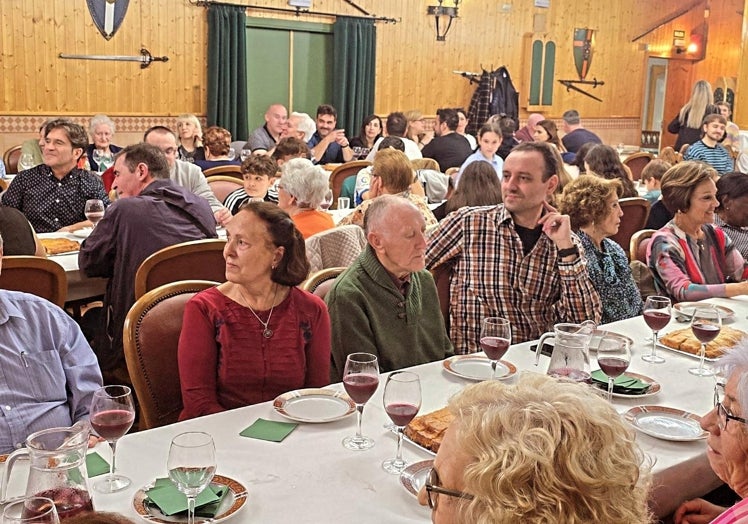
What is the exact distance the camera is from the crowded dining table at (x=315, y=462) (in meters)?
1.67

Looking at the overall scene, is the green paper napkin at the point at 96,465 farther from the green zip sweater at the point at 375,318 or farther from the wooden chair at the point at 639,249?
the wooden chair at the point at 639,249

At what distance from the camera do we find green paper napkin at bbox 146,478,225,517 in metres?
1.60

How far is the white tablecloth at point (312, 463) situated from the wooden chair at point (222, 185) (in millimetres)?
3765

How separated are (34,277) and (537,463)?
264 centimetres

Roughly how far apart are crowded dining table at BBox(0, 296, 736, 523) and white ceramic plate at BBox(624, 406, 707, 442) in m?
0.01

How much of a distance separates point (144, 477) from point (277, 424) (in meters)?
0.40

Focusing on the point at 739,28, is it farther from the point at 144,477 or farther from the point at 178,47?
the point at 144,477

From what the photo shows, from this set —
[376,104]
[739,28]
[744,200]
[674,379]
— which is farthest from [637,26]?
[674,379]

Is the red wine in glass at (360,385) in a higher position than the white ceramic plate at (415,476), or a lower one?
higher

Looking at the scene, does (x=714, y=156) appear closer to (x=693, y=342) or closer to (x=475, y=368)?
(x=693, y=342)

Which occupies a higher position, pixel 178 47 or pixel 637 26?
pixel 637 26

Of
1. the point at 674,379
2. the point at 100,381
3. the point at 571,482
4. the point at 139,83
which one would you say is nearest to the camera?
the point at 571,482

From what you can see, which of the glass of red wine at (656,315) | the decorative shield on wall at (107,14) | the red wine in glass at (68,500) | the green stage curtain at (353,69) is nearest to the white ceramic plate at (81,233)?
the glass of red wine at (656,315)

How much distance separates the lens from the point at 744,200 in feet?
14.5
